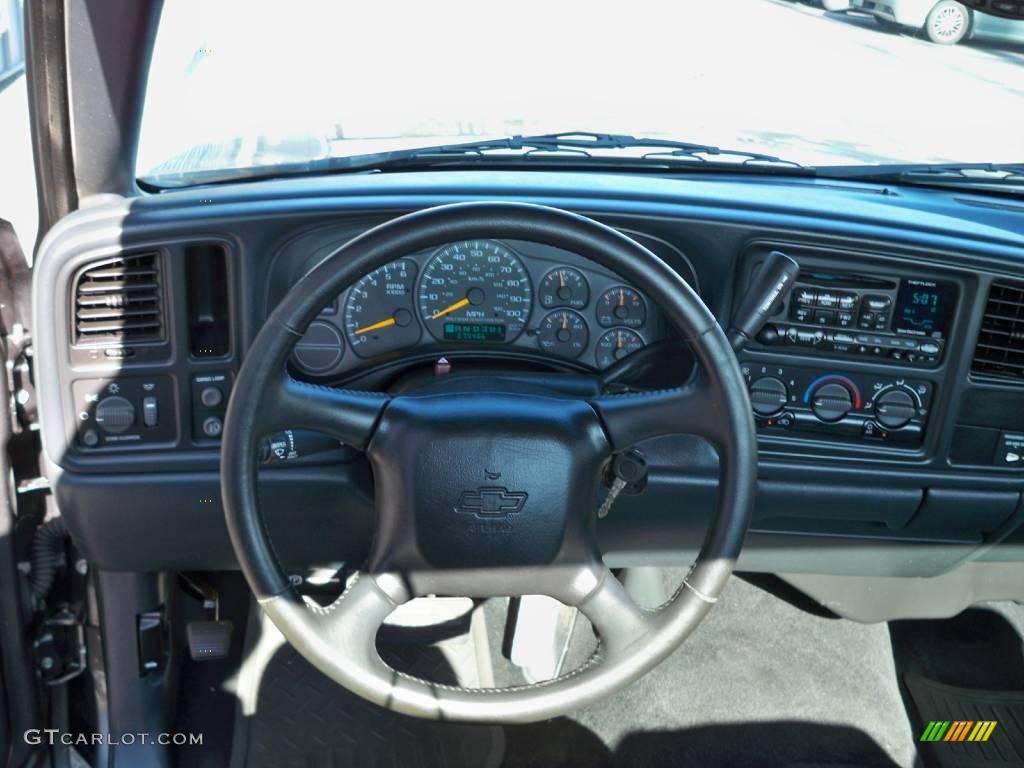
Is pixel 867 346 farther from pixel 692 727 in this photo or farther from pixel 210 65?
pixel 210 65

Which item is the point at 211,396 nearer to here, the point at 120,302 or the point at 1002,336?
the point at 120,302

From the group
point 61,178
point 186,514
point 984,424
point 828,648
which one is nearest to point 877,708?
point 828,648

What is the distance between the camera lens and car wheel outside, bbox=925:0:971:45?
2.23m

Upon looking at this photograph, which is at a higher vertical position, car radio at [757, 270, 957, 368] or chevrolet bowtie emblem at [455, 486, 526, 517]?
car radio at [757, 270, 957, 368]

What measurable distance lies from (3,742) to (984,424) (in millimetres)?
2075

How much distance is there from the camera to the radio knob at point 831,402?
2084 millimetres

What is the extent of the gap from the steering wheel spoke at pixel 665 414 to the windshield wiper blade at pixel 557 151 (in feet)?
2.46

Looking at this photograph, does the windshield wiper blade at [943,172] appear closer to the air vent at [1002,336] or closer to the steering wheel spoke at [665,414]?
the air vent at [1002,336]

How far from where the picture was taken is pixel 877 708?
2801 millimetres

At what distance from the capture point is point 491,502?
5.36 ft

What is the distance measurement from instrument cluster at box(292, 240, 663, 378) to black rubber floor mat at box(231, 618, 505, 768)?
1.03 metres

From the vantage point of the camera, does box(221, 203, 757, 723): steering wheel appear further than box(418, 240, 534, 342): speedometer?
No

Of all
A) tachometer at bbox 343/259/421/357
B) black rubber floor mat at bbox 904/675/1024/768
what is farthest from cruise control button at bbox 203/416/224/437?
black rubber floor mat at bbox 904/675/1024/768

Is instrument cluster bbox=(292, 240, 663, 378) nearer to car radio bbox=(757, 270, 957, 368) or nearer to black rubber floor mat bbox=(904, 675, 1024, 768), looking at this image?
car radio bbox=(757, 270, 957, 368)
